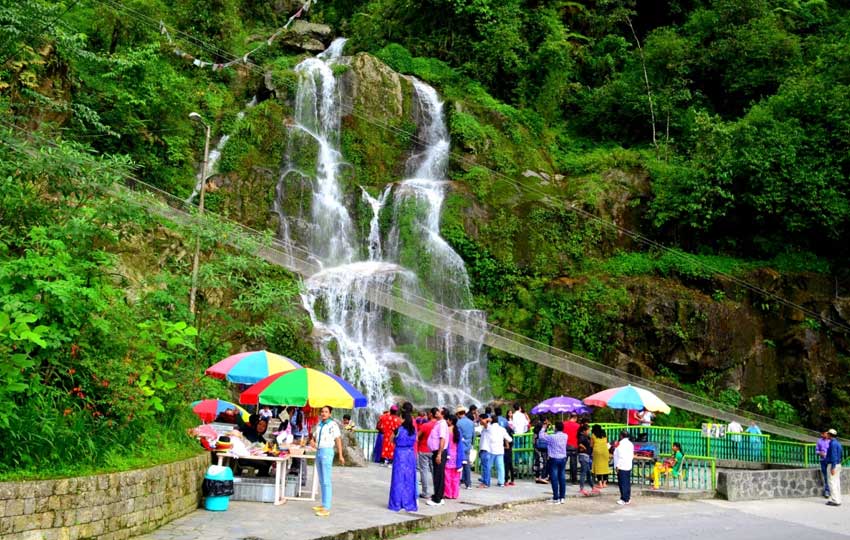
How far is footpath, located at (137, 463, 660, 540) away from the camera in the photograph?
8.81 metres

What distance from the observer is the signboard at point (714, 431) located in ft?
64.6

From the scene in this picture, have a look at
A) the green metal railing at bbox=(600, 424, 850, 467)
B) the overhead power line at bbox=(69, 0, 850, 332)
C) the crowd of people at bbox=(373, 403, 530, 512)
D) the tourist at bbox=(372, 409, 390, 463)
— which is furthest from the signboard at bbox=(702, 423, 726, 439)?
the tourist at bbox=(372, 409, 390, 463)

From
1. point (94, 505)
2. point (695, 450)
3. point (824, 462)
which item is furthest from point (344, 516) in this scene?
point (695, 450)

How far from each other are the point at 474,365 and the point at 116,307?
16.0 meters

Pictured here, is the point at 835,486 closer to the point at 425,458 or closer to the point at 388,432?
the point at 425,458

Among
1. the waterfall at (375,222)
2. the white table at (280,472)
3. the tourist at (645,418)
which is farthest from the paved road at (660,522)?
the waterfall at (375,222)

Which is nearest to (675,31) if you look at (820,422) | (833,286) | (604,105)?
(604,105)

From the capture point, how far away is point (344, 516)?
10.5 meters

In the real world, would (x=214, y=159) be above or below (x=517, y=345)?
above

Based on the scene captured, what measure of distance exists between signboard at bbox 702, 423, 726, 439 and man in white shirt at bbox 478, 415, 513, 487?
638 cm

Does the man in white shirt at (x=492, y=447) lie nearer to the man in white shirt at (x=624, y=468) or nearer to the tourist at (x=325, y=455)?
the man in white shirt at (x=624, y=468)

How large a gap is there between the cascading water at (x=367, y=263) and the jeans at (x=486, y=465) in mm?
6946

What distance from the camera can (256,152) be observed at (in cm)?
2994

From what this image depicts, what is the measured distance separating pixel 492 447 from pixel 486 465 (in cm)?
51
